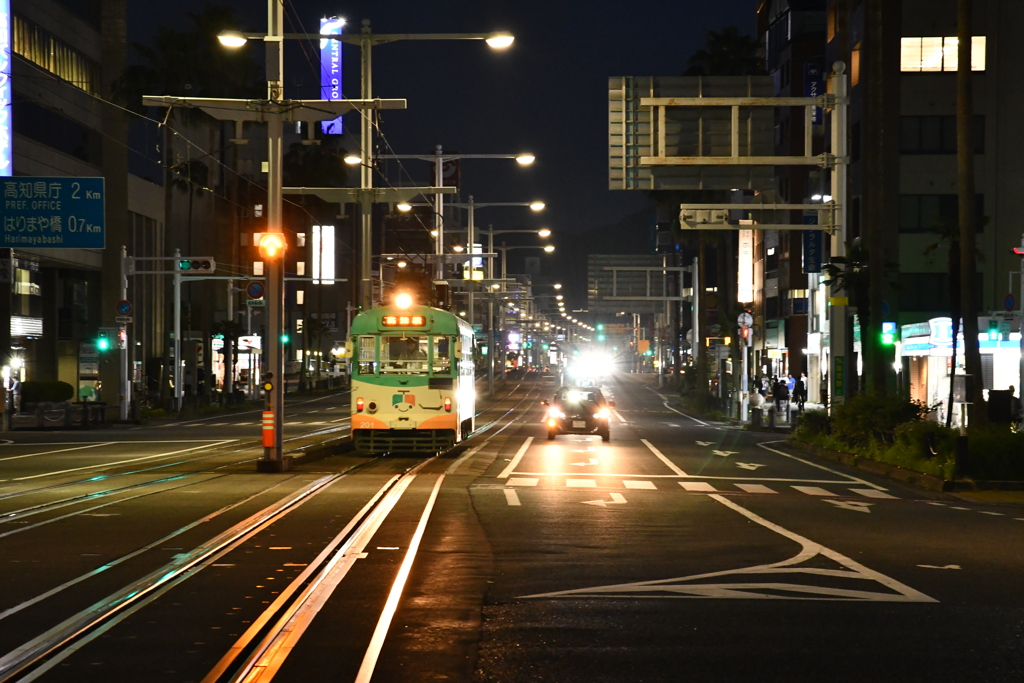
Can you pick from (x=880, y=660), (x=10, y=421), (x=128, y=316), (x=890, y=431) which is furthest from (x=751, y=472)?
(x=128, y=316)

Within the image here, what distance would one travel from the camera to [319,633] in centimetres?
875

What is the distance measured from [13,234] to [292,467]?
14816mm

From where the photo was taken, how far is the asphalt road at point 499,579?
8.04 m

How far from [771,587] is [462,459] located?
17996 millimetres

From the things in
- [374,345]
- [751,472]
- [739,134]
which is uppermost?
[739,134]

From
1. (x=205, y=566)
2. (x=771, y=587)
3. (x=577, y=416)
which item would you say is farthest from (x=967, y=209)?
(x=205, y=566)

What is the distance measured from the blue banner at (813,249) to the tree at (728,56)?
970cm

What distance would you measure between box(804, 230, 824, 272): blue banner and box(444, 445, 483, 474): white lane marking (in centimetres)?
2570

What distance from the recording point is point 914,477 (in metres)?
24.3

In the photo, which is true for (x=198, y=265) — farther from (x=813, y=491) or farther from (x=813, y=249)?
(x=813, y=491)

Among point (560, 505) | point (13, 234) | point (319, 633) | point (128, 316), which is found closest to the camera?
point (319, 633)

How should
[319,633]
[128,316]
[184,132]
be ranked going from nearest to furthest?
[319,633], [128,316], [184,132]

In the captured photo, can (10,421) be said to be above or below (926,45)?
below

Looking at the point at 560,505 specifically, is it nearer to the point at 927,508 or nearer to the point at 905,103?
the point at 927,508
